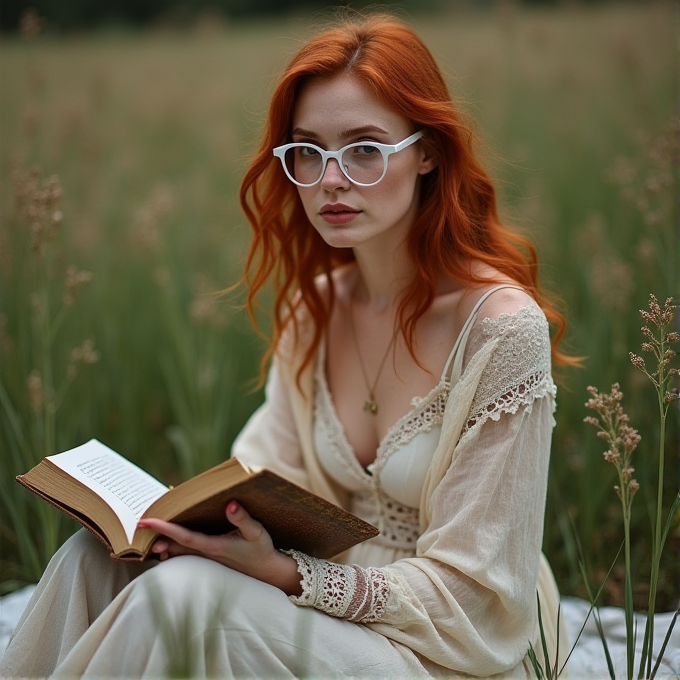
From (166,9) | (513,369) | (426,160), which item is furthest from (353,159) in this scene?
(166,9)

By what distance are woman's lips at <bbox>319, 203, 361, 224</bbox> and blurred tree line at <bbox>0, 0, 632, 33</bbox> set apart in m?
3.23

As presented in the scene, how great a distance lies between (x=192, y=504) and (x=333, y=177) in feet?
2.39

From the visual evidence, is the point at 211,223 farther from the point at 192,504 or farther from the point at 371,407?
the point at 192,504

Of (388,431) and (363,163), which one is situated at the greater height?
(363,163)

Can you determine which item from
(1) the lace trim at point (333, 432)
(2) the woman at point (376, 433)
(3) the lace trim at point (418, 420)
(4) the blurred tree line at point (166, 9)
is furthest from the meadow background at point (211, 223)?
A: (3) the lace trim at point (418, 420)

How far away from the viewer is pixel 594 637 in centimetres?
217

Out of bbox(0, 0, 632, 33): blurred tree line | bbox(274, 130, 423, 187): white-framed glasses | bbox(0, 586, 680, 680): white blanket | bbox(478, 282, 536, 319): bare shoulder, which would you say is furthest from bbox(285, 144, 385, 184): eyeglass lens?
bbox(0, 0, 632, 33): blurred tree line

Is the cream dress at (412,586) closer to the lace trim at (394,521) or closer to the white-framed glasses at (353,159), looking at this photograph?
the lace trim at (394,521)

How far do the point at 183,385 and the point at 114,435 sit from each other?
1.01ft

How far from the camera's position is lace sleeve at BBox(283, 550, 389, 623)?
58.4 inches

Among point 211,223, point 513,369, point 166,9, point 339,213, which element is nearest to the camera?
point 513,369

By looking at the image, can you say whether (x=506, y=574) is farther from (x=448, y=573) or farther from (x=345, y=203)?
(x=345, y=203)

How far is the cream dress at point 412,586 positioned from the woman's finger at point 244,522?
2.9 inches

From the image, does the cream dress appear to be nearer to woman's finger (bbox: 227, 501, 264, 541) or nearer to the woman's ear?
woman's finger (bbox: 227, 501, 264, 541)
